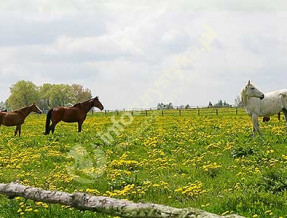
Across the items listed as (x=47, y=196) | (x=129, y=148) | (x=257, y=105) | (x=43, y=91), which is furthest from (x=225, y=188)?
(x=43, y=91)

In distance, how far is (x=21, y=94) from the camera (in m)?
117

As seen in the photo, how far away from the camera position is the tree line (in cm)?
11725

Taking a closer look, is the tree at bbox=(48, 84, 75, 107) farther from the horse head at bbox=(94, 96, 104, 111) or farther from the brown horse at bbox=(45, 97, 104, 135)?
the brown horse at bbox=(45, 97, 104, 135)

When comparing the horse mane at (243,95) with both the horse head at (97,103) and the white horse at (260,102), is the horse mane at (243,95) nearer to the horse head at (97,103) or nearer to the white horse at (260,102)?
the white horse at (260,102)

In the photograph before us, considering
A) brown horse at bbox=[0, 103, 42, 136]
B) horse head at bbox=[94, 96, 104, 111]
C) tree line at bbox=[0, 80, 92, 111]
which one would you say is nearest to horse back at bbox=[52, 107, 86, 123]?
horse head at bbox=[94, 96, 104, 111]

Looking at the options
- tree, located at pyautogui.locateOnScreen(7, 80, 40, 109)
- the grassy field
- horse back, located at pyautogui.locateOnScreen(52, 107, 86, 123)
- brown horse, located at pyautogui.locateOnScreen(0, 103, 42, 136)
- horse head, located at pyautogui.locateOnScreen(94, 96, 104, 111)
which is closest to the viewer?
the grassy field

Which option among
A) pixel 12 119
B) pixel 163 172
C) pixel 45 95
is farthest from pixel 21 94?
Result: pixel 163 172

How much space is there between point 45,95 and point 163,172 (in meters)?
119

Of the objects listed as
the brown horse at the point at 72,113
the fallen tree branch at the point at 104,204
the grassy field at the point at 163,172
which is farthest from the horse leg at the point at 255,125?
the fallen tree branch at the point at 104,204

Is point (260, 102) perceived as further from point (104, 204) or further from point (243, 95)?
point (104, 204)

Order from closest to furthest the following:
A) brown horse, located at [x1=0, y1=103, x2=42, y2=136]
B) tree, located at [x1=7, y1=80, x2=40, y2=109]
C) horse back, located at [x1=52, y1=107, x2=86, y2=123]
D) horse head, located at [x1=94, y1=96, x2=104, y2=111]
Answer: horse back, located at [x1=52, y1=107, x2=86, y2=123] < brown horse, located at [x1=0, y1=103, x2=42, y2=136] < horse head, located at [x1=94, y1=96, x2=104, y2=111] < tree, located at [x1=7, y1=80, x2=40, y2=109]

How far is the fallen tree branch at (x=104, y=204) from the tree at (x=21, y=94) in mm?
113676

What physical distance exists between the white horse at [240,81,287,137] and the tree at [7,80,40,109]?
344 ft

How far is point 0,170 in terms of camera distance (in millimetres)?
13594
